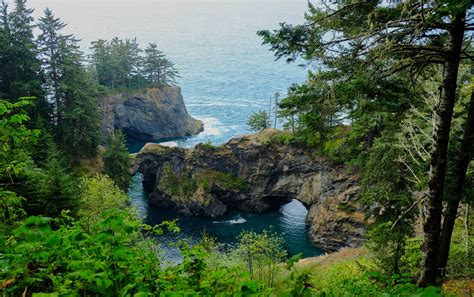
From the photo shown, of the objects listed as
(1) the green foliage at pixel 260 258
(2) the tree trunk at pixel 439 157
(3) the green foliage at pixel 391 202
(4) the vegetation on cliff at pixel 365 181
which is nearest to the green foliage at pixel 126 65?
(1) the green foliage at pixel 260 258

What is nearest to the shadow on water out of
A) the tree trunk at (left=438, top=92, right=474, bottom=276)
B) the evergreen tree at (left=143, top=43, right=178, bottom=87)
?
the tree trunk at (left=438, top=92, right=474, bottom=276)

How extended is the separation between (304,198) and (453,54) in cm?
4565

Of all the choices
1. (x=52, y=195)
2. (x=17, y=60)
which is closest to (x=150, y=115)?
(x=17, y=60)

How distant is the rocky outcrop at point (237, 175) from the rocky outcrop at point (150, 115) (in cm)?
2916

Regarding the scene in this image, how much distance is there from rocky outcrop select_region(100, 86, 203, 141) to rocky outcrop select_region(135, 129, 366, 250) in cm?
2916

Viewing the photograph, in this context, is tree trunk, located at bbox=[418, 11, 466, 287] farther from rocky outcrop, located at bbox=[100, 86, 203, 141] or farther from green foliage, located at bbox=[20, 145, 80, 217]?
rocky outcrop, located at bbox=[100, 86, 203, 141]

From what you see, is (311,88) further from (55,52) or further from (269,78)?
(269,78)

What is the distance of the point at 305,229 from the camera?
164 feet

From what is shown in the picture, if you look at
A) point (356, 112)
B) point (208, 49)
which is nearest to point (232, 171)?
point (356, 112)

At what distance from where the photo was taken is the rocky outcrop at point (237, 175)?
5184cm

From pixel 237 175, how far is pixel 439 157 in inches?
1939

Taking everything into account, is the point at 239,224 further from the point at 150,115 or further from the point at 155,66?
the point at 155,66

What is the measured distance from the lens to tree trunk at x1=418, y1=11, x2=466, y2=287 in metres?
7.86

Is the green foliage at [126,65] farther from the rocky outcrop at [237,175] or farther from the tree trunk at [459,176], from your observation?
the tree trunk at [459,176]
